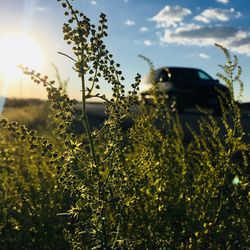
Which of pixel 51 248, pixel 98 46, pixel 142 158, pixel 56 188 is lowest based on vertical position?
pixel 51 248

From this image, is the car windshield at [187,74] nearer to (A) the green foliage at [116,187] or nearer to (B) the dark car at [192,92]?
(B) the dark car at [192,92]

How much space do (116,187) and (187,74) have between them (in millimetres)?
16480

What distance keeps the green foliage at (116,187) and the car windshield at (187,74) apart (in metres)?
13.2

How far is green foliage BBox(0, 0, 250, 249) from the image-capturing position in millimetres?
2754

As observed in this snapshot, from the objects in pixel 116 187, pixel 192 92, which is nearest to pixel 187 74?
pixel 192 92

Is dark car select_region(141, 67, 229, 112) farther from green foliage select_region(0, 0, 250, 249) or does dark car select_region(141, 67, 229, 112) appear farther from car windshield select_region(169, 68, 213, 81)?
green foliage select_region(0, 0, 250, 249)

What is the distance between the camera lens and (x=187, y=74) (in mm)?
19219

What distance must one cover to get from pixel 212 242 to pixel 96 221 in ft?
4.46

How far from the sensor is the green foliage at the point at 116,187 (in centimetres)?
275

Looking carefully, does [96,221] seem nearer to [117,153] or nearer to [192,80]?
[117,153]

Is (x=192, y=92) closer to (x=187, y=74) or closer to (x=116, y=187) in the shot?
(x=187, y=74)

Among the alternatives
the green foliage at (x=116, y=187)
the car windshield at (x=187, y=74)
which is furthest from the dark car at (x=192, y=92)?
the green foliage at (x=116, y=187)

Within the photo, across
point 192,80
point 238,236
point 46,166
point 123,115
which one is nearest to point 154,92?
point 46,166

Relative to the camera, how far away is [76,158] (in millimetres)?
2713
